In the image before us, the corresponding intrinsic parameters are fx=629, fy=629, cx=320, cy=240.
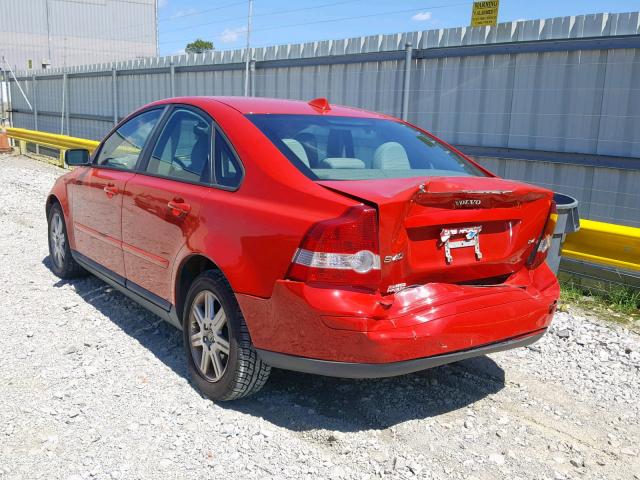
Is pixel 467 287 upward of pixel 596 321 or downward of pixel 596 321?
upward

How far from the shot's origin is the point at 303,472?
112 inches

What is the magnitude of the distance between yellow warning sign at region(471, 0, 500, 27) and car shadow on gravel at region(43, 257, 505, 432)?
514 centimetres

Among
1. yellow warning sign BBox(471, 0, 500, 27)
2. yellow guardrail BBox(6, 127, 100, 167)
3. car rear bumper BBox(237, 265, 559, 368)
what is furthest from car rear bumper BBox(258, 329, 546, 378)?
yellow guardrail BBox(6, 127, 100, 167)

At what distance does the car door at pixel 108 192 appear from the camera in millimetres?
4434

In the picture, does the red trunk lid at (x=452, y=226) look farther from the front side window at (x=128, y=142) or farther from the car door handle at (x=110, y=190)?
the car door handle at (x=110, y=190)

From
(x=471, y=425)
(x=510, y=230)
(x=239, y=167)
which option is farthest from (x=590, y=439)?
(x=239, y=167)

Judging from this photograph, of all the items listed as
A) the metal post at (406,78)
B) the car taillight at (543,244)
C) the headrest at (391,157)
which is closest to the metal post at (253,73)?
the metal post at (406,78)

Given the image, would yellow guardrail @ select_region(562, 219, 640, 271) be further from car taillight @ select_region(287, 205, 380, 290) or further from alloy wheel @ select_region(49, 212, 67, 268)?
alloy wheel @ select_region(49, 212, 67, 268)

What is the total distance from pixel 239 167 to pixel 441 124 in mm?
5808

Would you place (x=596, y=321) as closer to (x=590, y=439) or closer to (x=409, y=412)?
(x=590, y=439)

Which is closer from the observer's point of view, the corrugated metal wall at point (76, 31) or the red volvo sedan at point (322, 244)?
the red volvo sedan at point (322, 244)

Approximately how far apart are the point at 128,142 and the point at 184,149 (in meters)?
0.98

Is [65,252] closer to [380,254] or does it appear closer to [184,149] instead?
[184,149]

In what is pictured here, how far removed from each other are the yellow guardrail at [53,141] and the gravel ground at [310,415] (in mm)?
9716
